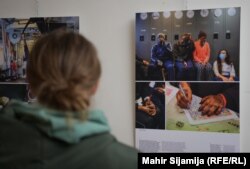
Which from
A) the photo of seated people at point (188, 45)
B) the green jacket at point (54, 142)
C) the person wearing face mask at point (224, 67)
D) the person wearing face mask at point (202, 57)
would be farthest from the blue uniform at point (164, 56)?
the green jacket at point (54, 142)

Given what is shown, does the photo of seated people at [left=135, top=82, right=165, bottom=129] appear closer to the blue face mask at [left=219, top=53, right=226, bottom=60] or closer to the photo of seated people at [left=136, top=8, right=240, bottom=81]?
the photo of seated people at [left=136, top=8, right=240, bottom=81]

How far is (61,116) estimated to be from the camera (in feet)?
2.14

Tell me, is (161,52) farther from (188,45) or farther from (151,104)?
(151,104)

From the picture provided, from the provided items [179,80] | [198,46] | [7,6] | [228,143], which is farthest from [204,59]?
[7,6]

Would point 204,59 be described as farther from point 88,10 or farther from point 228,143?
point 88,10

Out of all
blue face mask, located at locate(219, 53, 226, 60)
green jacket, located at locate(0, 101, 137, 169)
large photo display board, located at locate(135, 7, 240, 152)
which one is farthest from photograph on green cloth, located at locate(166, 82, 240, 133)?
green jacket, located at locate(0, 101, 137, 169)

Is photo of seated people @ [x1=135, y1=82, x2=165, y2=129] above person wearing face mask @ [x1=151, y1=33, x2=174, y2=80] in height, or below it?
below

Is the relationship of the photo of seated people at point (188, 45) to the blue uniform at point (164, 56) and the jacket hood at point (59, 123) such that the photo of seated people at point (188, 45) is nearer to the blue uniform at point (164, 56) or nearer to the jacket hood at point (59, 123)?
the blue uniform at point (164, 56)

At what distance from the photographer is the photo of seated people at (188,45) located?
5.21 feet

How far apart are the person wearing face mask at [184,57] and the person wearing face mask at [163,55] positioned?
4cm

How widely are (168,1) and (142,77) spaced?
49 cm

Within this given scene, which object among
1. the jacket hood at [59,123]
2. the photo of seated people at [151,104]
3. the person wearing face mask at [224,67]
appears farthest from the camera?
the photo of seated people at [151,104]

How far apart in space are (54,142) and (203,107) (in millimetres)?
1169

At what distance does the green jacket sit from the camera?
64 cm
